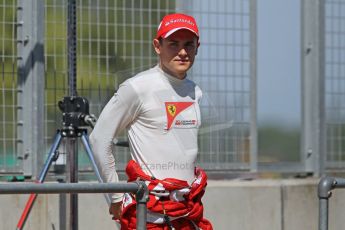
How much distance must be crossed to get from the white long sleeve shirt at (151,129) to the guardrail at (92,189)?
1.46 ft

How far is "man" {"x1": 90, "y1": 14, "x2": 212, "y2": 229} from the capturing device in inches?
208

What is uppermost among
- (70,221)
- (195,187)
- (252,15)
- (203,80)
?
(252,15)

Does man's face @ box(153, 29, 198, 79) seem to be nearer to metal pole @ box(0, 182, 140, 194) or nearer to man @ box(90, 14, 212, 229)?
man @ box(90, 14, 212, 229)

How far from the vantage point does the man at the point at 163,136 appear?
17.3 feet

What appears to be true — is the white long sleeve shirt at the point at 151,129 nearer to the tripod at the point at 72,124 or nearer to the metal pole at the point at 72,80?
the tripod at the point at 72,124

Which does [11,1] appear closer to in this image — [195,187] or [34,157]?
[34,157]

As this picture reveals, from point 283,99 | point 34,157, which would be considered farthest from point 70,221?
point 283,99

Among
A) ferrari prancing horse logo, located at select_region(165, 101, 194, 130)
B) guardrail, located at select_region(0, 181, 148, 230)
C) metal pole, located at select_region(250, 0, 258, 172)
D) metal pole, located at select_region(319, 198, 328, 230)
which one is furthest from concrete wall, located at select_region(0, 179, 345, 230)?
guardrail, located at select_region(0, 181, 148, 230)

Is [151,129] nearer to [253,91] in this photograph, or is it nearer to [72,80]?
[72,80]

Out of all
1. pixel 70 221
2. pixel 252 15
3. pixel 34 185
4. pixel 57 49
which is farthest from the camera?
pixel 252 15

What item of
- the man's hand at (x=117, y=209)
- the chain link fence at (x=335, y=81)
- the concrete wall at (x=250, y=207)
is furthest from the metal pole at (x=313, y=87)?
the man's hand at (x=117, y=209)

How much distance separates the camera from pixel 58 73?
7789 millimetres

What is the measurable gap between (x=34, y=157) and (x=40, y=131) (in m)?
0.21

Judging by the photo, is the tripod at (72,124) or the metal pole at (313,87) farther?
the metal pole at (313,87)
